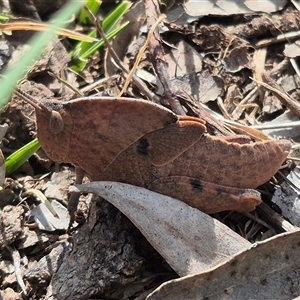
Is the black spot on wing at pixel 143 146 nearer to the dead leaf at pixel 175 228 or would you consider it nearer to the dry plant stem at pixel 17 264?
the dead leaf at pixel 175 228

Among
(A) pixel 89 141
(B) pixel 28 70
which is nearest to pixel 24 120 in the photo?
(B) pixel 28 70

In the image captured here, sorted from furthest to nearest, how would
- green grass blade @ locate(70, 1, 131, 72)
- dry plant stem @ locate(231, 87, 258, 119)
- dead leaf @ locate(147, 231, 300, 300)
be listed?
green grass blade @ locate(70, 1, 131, 72) < dry plant stem @ locate(231, 87, 258, 119) < dead leaf @ locate(147, 231, 300, 300)

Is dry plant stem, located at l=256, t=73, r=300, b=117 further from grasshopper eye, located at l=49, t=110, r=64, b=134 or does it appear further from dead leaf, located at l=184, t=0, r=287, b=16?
grasshopper eye, located at l=49, t=110, r=64, b=134

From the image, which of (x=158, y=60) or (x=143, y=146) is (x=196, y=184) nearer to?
(x=143, y=146)

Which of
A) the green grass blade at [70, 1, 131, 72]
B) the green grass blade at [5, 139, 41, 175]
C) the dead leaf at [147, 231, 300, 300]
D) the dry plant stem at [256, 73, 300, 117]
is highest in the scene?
the green grass blade at [70, 1, 131, 72]

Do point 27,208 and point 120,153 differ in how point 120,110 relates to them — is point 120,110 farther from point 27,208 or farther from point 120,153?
point 27,208

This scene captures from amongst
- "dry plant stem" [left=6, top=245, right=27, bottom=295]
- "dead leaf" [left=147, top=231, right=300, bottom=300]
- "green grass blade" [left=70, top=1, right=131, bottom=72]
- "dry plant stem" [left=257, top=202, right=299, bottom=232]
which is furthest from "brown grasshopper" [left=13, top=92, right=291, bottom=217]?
"green grass blade" [left=70, top=1, right=131, bottom=72]

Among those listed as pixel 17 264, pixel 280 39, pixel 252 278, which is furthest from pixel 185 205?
pixel 280 39

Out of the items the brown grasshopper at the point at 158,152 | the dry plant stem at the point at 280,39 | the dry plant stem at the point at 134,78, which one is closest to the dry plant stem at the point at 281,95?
the dry plant stem at the point at 280,39
